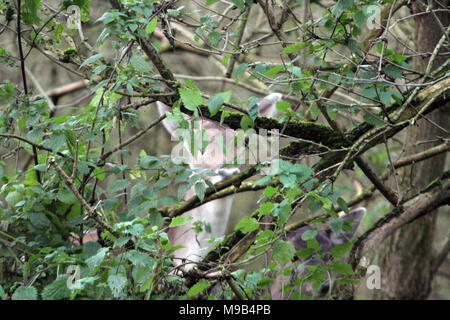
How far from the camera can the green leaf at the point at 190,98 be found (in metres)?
1.28

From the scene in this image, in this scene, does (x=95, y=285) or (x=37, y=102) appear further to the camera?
(x=37, y=102)

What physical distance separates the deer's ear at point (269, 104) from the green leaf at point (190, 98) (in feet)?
1.79

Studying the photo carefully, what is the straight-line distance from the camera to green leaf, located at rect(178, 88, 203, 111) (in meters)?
1.28

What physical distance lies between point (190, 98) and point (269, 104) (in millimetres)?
599

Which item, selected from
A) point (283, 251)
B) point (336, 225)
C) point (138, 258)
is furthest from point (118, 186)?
point (336, 225)

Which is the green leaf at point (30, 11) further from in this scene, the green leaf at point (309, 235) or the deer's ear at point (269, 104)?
the green leaf at point (309, 235)

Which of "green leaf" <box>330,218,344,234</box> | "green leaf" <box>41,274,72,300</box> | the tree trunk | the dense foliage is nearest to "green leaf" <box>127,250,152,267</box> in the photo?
the dense foliage

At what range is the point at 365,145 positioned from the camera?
149cm

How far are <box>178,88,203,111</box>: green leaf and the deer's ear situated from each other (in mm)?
545

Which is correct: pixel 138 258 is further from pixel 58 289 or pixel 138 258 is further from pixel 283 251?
pixel 283 251
